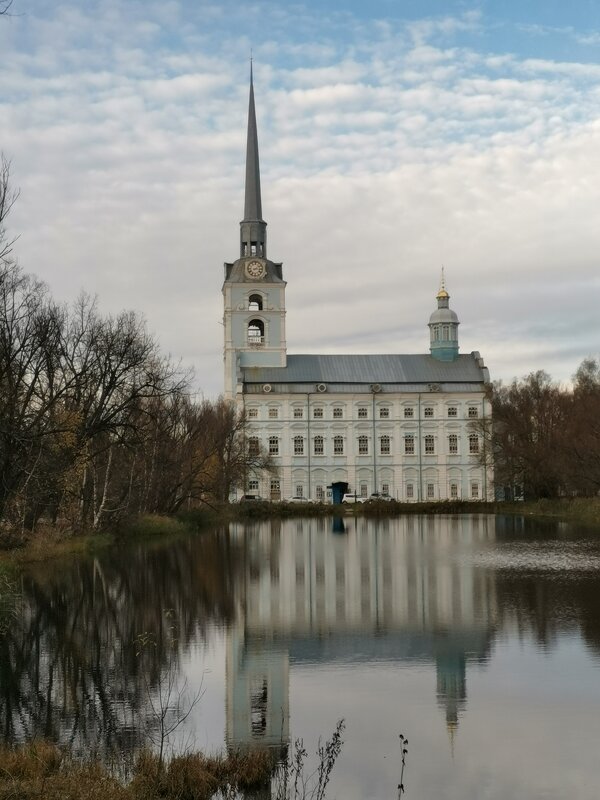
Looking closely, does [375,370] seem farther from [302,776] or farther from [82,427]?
[302,776]

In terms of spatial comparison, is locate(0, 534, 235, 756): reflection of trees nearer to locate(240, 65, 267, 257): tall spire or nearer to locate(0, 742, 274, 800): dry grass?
locate(0, 742, 274, 800): dry grass

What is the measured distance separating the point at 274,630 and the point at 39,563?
582 inches

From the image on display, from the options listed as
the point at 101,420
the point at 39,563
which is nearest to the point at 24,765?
the point at 39,563

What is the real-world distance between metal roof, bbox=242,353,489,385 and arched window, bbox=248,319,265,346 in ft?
8.82

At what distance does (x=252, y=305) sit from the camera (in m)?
96.3

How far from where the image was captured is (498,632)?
18.1 metres

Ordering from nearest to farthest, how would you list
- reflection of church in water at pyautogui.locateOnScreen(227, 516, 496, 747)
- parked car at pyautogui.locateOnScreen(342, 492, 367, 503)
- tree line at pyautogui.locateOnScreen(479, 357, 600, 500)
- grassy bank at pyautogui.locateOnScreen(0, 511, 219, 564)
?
reflection of church in water at pyautogui.locateOnScreen(227, 516, 496, 747)
grassy bank at pyautogui.locateOnScreen(0, 511, 219, 564)
tree line at pyautogui.locateOnScreen(479, 357, 600, 500)
parked car at pyautogui.locateOnScreen(342, 492, 367, 503)

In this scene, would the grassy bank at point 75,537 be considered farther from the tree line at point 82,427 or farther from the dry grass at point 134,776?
the dry grass at point 134,776

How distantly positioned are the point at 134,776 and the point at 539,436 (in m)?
67.1

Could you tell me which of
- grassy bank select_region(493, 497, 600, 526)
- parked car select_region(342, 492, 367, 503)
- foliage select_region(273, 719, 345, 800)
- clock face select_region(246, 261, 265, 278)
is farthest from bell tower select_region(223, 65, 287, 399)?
foliage select_region(273, 719, 345, 800)

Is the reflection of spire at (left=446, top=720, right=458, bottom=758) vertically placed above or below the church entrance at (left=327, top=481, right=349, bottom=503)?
below

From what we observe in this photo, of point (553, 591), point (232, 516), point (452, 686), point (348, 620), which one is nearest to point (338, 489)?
point (232, 516)

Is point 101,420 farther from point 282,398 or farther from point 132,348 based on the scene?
point 282,398

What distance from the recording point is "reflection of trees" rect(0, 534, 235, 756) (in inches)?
464
